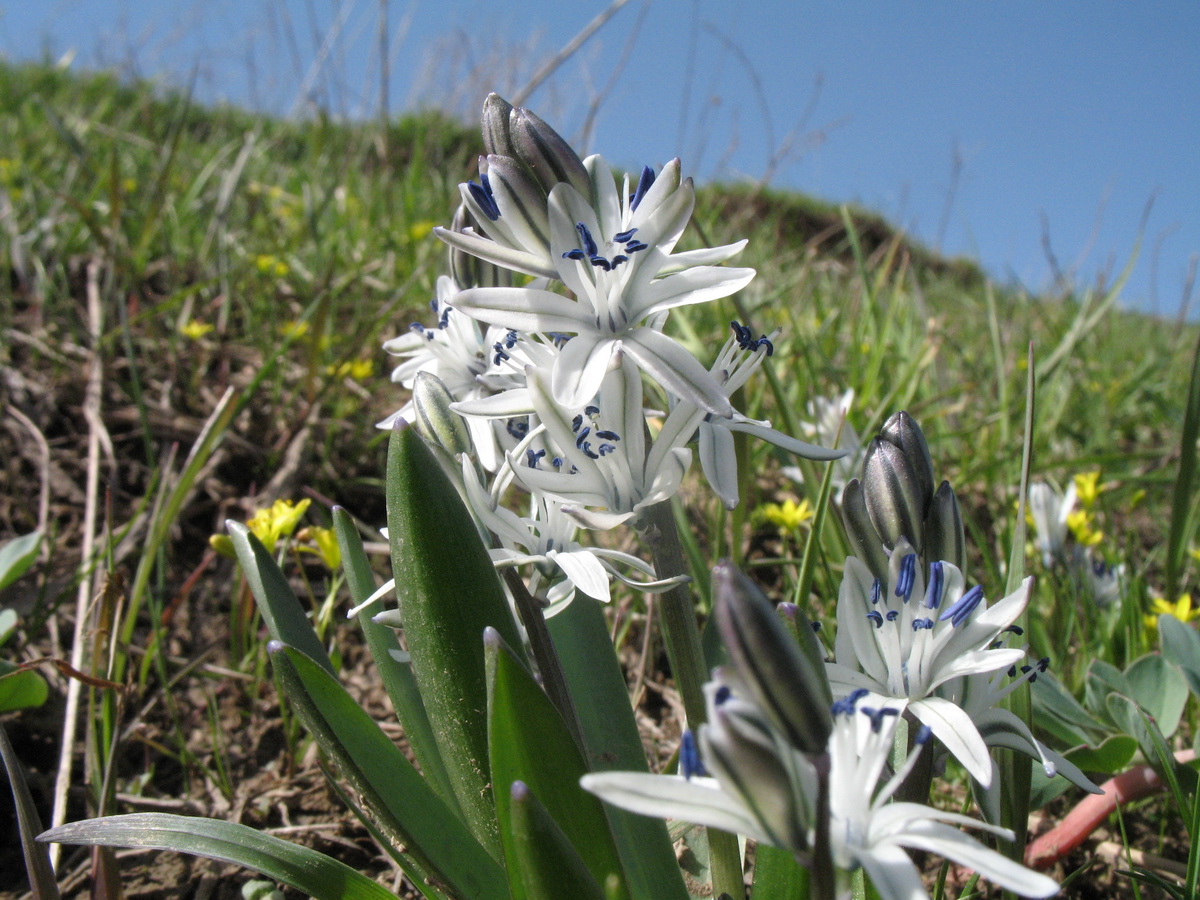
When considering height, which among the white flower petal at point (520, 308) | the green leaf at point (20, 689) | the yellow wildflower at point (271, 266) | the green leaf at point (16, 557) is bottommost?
the green leaf at point (20, 689)

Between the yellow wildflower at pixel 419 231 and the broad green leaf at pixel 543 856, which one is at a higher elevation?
the yellow wildflower at pixel 419 231

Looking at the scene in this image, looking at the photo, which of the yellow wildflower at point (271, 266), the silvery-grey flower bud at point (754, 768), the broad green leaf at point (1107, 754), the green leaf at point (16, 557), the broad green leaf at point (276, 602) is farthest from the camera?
the yellow wildflower at point (271, 266)

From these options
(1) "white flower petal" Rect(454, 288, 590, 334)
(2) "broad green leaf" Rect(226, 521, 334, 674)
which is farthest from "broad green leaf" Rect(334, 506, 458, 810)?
(1) "white flower petal" Rect(454, 288, 590, 334)

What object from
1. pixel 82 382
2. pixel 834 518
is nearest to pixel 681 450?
pixel 834 518

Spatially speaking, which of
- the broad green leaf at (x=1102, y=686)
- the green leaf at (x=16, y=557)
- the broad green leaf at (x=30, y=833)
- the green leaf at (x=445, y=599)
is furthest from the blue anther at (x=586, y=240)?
the green leaf at (x=16, y=557)

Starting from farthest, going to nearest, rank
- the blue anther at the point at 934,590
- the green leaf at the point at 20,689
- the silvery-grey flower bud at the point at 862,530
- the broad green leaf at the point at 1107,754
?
the green leaf at the point at 20,689 → the broad green leaf at the point at 1107,754 → the silvery-grey flower bud at the point at 862,530 → the blue anther at the point at 934,590

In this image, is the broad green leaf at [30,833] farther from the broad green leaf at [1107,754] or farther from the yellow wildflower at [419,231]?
the yellow wildflower at [419,231]

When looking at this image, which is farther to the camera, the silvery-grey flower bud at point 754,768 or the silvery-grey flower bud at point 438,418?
the silvery-grey flower bud at point 438,418
